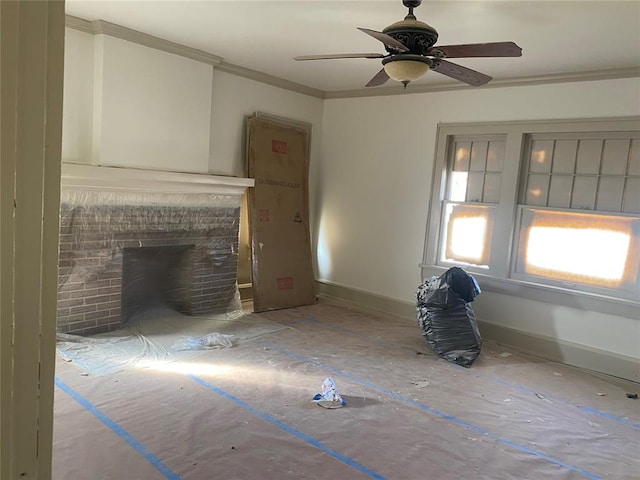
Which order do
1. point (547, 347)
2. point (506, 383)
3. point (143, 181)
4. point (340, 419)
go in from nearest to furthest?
point (340, 419) → point (506, 383) → point (143, 181) → point (547, 347)

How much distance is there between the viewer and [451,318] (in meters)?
4.36

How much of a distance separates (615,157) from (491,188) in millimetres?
1117

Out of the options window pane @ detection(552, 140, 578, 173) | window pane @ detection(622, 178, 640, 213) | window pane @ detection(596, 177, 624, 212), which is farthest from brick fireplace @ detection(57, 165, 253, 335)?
window pane @ detection(622, 178, 640, 213)

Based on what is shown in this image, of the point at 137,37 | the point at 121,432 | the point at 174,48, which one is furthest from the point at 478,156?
the point at 121,432

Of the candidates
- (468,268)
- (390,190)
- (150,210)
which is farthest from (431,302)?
(150,210)

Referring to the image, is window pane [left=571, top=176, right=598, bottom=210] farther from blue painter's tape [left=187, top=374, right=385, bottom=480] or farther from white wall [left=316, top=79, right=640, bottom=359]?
blue painter's tape [left=187, top=374, right=385, bottom=480]

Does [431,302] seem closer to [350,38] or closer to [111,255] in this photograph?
[350,38]

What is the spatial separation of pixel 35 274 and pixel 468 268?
15.8 feet

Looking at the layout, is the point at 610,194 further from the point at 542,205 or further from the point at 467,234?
the point at 467,234

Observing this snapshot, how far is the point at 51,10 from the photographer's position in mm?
700

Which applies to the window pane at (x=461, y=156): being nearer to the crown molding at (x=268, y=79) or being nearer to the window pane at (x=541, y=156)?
the window pane at (x=541, y=156)

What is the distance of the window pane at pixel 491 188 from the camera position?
4930 millimetres

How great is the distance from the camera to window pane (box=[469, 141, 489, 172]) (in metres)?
5.03

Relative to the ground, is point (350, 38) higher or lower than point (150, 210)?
higher
